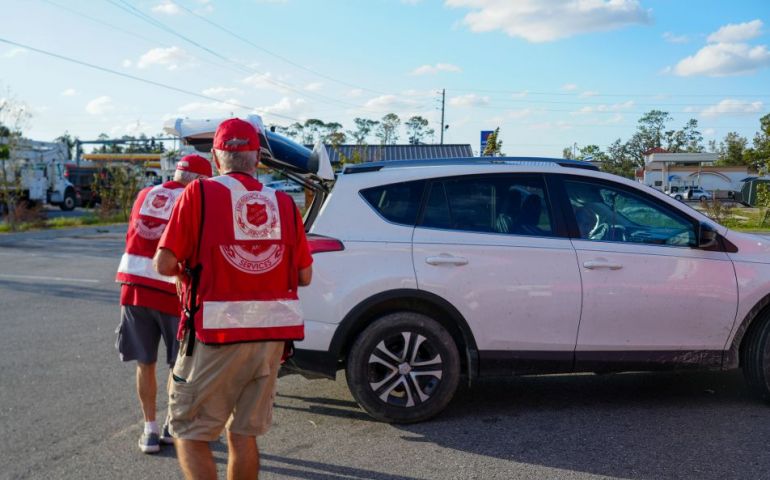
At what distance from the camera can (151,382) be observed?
14.2 feet

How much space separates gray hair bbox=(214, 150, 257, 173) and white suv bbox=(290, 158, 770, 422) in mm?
1691

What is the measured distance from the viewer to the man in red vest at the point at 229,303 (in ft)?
9.70

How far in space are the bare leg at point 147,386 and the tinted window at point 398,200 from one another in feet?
5.90

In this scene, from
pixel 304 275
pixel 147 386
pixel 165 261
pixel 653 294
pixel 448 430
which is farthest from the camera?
pixel 653 294

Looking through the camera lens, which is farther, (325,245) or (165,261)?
(325,245)

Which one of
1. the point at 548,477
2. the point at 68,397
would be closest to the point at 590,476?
the point at 548,477

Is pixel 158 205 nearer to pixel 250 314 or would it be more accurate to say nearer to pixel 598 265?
pixel 250 314

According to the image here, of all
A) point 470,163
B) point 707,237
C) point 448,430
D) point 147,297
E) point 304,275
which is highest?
point 470,163

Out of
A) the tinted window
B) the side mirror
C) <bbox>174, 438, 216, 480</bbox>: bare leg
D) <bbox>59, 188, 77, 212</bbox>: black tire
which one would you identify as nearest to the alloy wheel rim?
the tinted window

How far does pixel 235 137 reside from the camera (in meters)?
3.08

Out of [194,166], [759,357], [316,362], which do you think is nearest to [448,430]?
[316,362]

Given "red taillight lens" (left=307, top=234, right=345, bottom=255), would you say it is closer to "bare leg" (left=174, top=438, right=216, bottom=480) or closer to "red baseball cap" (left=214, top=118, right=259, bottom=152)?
"red baseball cap" (left=214, top=118, right=259, bottom=152)

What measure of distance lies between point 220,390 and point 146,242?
151 cm

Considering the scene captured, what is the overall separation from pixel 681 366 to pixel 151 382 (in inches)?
140
